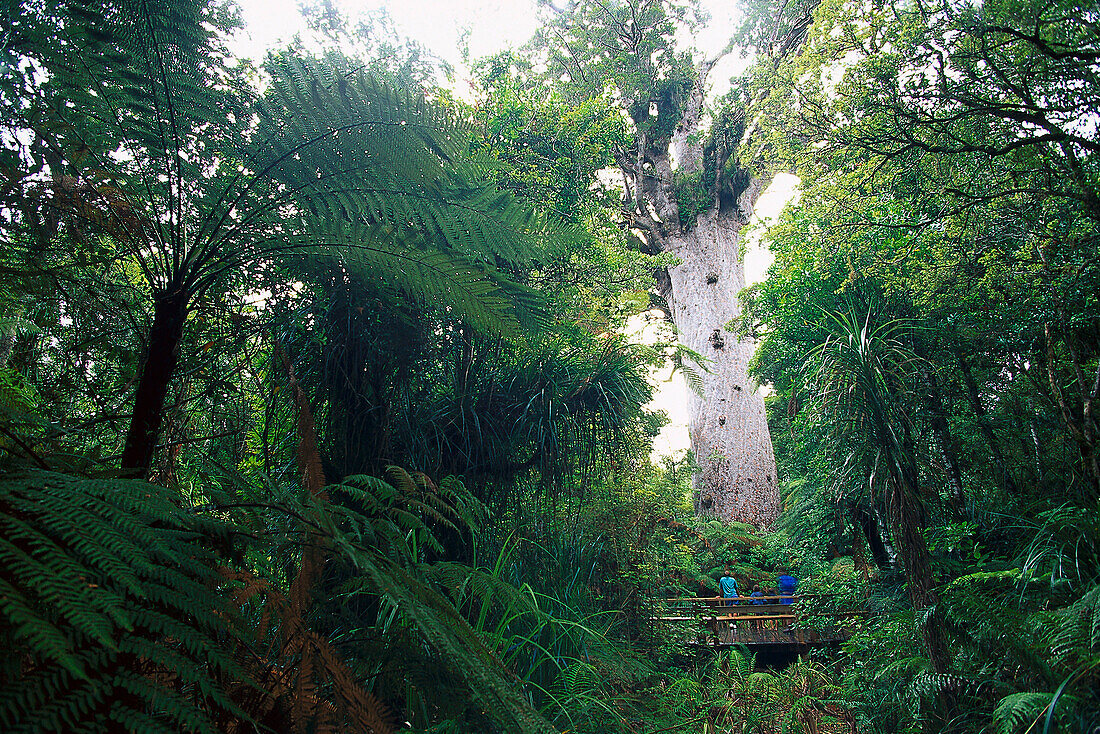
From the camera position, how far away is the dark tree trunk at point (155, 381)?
114 centimetres

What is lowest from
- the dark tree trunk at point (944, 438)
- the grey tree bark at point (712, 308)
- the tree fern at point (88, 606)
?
the tree fern at point (88, 606)

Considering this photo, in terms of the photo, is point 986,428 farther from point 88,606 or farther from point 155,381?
point 88,606

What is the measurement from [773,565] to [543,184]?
6390 mm

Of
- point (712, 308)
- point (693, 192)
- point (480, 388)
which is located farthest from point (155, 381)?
point (693, 192)

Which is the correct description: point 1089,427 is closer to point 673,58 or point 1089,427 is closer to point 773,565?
point 773,565

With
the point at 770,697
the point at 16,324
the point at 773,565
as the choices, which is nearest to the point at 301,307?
the point at 16,324

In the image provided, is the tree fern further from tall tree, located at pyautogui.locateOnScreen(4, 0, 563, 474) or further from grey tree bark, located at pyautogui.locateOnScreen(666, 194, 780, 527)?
grey tree bark, located at pyautogui.locateOnScreen(666, 194, 780, 527)

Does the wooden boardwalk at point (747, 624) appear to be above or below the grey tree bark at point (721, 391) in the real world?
below

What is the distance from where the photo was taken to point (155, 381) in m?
1.22

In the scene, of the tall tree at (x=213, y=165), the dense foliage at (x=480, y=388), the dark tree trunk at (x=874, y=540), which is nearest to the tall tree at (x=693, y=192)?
the dense foliage at (x=480, y=388)

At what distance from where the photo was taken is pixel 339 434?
8.85 ft

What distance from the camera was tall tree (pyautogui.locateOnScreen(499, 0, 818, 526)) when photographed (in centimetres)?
820

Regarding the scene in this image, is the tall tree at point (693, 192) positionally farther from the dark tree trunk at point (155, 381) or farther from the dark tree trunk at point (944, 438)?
the dark tree trunk at point (155, 381)

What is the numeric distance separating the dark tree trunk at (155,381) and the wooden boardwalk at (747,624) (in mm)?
3783
